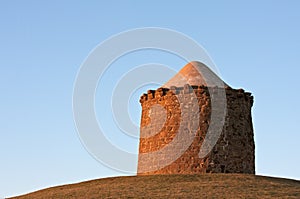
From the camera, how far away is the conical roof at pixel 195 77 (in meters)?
34.8

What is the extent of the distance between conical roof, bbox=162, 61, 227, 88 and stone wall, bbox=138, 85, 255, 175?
2.32 ft

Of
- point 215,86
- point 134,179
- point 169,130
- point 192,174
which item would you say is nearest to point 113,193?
point 134,179

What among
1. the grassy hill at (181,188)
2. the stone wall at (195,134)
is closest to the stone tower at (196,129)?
the stone wall at (195,134)

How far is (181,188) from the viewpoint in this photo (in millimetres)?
26609

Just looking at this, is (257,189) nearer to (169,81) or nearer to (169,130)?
(169,130)

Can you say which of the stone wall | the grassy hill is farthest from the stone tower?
the grassy hill

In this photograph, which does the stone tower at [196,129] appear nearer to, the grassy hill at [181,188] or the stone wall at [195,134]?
the stone wall at [195,134]

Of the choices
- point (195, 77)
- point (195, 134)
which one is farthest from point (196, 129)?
point (195, 77)

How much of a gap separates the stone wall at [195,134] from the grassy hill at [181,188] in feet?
7.84

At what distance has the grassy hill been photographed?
25312mm

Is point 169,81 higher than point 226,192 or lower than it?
higher

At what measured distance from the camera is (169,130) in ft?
111

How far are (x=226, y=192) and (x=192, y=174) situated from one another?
5.64m

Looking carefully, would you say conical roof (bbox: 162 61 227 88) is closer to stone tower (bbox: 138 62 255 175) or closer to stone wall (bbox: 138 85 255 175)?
stone tower (bbox: 138 62 255 175)
